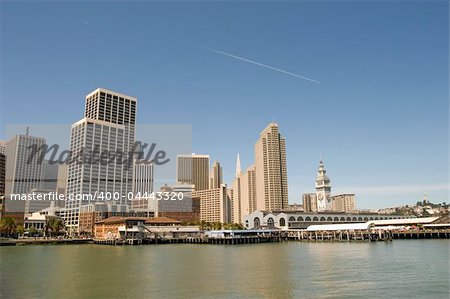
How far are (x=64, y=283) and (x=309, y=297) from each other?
28.3m

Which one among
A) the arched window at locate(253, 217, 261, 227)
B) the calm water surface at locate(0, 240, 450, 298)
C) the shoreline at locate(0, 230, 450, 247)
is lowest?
the calm water surface at locate(0, 240, 450, 298)

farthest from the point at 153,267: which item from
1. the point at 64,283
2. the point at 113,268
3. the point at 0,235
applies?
the point at 0,235

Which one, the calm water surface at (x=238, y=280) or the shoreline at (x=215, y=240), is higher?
the shoreline at (x=215, y=240)

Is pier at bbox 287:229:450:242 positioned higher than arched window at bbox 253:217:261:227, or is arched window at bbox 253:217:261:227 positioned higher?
arched window at bbox 253:217:261:227

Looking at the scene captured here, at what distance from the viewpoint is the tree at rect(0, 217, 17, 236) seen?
16796 centimetres

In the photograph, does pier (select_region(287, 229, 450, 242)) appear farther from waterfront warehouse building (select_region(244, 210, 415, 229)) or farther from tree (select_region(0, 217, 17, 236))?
tree (select_region(0, 217, 17, 236))

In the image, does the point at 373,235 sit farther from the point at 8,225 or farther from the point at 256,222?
the point at 8,225

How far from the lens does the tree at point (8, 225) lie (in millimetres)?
167962

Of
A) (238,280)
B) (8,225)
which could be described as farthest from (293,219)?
(238,280)

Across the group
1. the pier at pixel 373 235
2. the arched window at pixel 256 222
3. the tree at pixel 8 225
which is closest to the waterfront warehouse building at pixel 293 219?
the arched window at pixel 256 222

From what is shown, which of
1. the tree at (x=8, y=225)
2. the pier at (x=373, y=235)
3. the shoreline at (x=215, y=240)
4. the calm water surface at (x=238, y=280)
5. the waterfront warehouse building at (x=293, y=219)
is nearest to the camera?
the calm water surface at (x=238, y=280)

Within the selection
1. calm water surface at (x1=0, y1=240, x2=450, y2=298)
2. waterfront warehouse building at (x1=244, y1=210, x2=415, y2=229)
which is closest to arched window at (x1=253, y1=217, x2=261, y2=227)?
waterfront warehouse building at (x1=244, y1=210, x2=415, y2=229)

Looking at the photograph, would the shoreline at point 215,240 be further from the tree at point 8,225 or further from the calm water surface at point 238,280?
the calm water surface at point 238,280

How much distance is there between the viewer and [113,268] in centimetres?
6294
